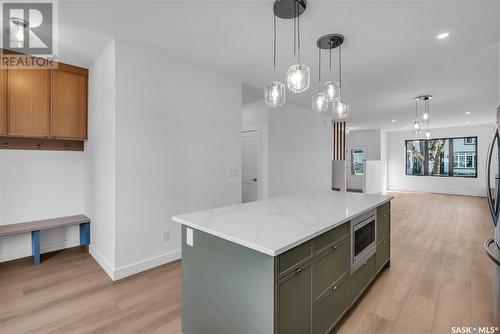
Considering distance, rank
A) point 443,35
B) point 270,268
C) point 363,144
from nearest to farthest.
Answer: point 270,268 → point 443,35 → point 363,144

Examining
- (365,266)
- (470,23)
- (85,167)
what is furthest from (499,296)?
(85,167)

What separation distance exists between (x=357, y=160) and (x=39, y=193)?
1049 centimetres

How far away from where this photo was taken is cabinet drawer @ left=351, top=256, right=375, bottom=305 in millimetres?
2025

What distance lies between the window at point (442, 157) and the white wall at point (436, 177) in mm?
163

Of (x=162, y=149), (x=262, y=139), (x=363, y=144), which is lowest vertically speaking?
(x=162, y=149)

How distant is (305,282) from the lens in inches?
57.1

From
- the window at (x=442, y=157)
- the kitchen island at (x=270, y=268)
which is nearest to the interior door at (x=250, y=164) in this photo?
the kitchen island at (x=270, y=268)

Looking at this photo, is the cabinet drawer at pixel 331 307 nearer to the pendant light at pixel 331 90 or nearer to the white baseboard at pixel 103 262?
the pendant light at pixel 331 90

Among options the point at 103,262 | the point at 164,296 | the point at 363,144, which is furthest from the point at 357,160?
the point at 103,262

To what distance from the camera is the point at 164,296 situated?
229 cm

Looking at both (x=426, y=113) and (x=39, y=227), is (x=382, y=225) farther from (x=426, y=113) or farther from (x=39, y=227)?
(x=39, y=227)

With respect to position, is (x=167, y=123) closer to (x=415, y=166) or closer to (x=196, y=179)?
(x=196, y=179)

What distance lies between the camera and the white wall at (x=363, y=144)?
973cm

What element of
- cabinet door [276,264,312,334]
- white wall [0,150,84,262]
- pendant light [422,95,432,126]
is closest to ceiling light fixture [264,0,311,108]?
cabinet door [276,264,312,334]
